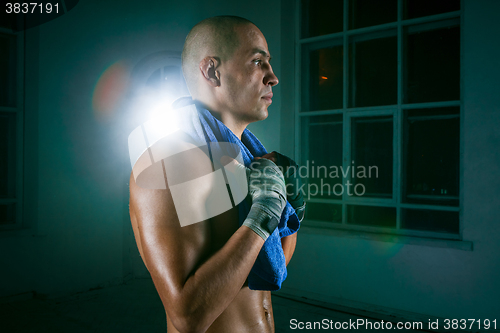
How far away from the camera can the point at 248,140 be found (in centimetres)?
179

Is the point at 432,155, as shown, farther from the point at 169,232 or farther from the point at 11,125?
the point at 11,125

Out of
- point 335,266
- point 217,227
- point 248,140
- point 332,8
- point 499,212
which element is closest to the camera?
point 217,227

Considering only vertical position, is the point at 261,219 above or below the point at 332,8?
below

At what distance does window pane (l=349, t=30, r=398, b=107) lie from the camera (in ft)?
13.8

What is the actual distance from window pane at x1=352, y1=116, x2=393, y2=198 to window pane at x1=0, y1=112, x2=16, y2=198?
4.49m

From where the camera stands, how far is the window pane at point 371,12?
13.6 feet

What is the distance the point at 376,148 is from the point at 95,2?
4569 mm

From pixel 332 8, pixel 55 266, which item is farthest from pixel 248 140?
pixel 55 266

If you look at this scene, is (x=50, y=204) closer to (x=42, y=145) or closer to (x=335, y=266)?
(x=42, y=145)

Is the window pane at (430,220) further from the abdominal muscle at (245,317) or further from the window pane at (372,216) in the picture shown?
the abdominal muscle at (245,317)

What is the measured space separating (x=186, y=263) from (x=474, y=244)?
143 inches

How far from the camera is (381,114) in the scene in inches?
165

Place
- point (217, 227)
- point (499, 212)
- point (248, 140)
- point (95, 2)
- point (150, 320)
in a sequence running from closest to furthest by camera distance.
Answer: point (217, 227) < point (248, 140) < point (499, 212) < point (150, 320) < point (95, 2)

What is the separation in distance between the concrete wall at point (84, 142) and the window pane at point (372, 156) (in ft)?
3.67
